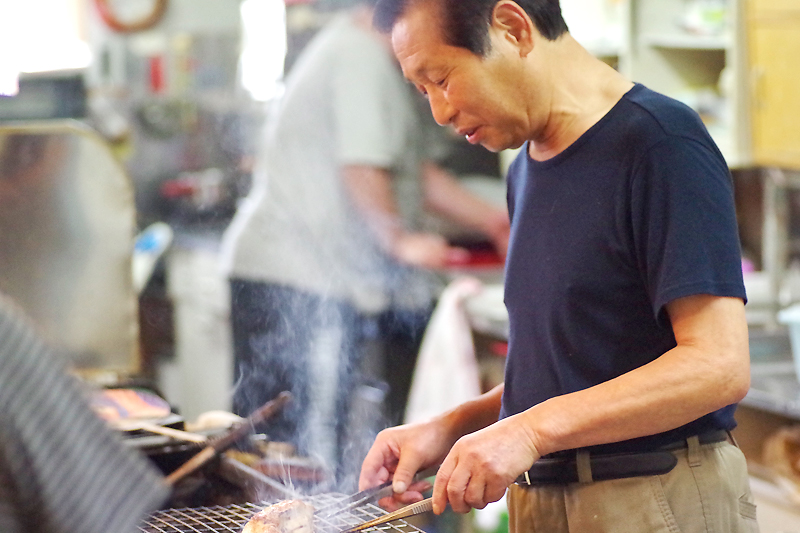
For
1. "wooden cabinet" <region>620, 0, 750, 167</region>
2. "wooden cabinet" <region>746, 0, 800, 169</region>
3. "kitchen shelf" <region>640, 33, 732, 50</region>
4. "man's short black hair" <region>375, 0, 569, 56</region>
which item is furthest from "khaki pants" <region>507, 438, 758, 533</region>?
"kitchen shelf" <region>640, 33, 732, 50</region>

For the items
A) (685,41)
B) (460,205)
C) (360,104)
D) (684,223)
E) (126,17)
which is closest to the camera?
(684,223)

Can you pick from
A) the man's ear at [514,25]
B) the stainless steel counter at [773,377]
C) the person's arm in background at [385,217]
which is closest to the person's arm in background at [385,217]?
the person's arm in background at [385,217]

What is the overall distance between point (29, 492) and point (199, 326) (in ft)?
13.1

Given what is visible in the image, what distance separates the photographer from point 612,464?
119 centimetres

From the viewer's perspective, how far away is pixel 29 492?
72 centimetres

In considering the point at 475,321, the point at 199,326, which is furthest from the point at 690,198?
the point at 199,326

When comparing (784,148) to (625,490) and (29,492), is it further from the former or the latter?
(29,492)

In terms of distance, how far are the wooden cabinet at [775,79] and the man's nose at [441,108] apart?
1.91m

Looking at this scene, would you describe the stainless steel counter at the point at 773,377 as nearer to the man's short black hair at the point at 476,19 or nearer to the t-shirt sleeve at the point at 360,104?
the t-shirt sleeve at the point at 360,104

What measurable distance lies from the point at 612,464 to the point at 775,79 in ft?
6.73

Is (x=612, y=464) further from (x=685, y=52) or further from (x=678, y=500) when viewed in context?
(x=685, y=52)

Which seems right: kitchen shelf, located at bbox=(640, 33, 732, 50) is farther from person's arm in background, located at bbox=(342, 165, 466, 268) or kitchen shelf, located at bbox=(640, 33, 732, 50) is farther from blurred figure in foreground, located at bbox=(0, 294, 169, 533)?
blurred figure in foreground, located at bbox=(0, 294, 169, 533)

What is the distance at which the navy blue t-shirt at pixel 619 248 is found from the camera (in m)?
1.08

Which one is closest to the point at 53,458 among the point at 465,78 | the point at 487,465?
the point at 487,465
